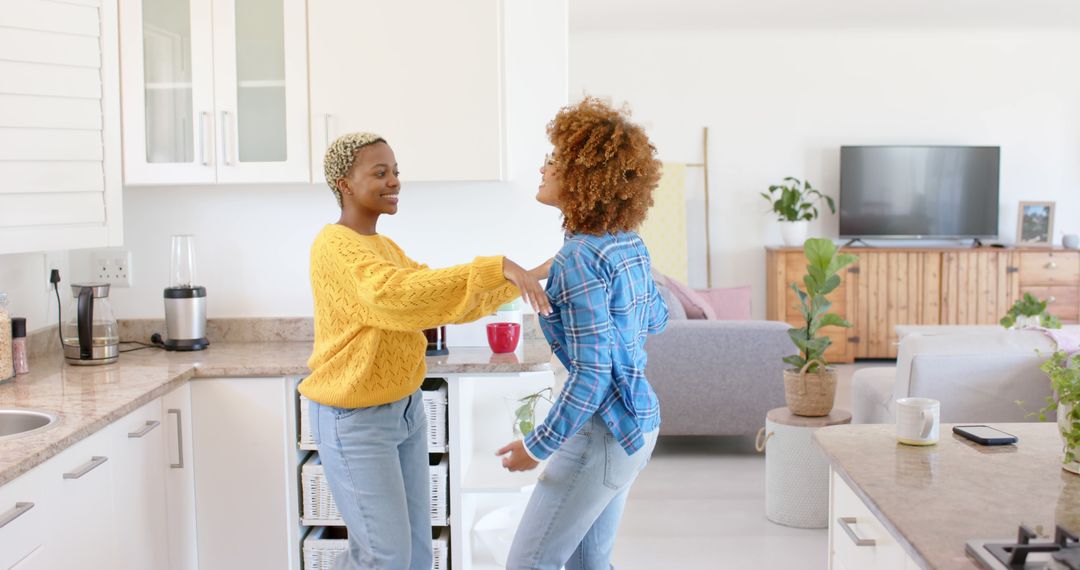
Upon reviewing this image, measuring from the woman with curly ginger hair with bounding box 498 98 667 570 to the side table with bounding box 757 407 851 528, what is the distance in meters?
2.04

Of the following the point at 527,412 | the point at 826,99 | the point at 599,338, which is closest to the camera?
the point at 599,338

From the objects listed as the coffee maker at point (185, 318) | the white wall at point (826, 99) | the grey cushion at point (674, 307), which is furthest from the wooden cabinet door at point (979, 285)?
the coffee maker at point (185, 318)

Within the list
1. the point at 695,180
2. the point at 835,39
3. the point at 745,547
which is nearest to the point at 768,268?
the point at 695,180

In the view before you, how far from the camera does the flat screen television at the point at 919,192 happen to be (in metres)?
7.72

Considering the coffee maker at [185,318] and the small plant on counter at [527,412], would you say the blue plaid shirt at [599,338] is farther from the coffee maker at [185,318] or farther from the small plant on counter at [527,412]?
Result: the coffee maker at [185,318]

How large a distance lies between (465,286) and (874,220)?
6.34 meters

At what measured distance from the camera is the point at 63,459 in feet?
7.01

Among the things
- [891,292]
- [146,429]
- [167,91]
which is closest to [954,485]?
[146,429]

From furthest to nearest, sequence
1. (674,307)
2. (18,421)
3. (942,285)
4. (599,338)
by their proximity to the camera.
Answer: (942,285)
(674,307)
(18,421)
(599,338)

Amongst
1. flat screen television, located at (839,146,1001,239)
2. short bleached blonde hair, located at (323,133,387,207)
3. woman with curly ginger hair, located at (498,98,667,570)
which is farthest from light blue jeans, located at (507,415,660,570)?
flat screen television, located at (839,146,1001,239)

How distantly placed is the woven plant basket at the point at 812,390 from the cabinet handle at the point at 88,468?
8.30 feet

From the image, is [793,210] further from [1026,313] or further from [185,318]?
[185,318]

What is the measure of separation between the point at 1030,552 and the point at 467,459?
6.42 feet

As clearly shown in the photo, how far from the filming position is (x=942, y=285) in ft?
24.3
